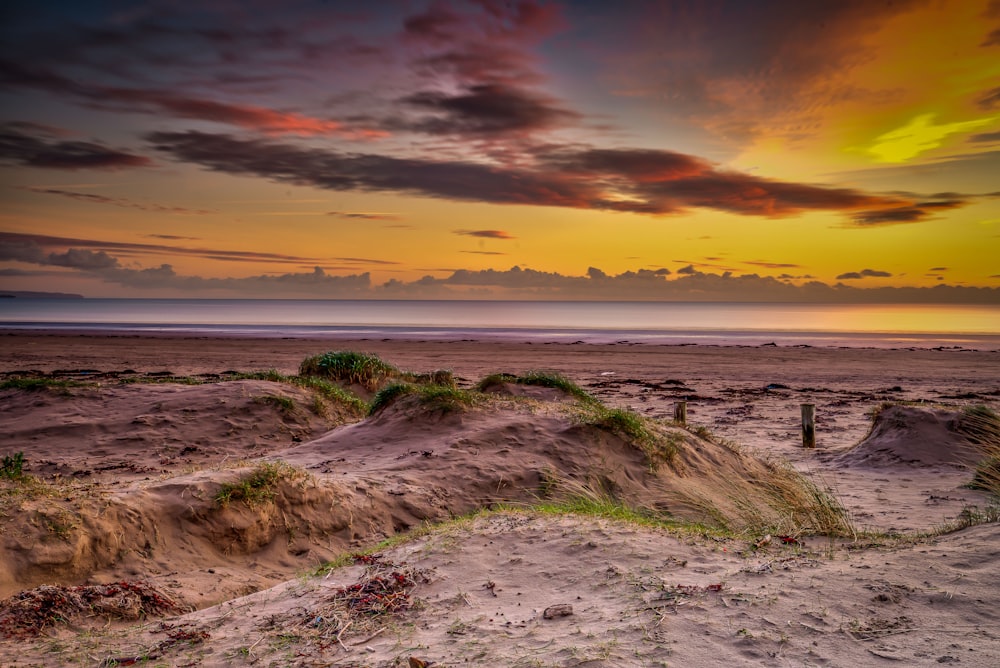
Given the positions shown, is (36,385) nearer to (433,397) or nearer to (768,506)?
(433,397)

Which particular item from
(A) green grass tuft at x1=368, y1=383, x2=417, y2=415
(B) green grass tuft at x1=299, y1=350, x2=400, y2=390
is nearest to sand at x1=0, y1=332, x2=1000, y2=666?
(A) green grass tuft at x1=368, y1=383, x2=417, y2=415

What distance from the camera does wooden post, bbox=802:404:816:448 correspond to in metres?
12.8

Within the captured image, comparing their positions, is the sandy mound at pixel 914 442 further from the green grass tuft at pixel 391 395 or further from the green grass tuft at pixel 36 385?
the green grass tuft at pixel 36 385

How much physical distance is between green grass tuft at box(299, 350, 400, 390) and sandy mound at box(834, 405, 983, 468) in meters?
9.54

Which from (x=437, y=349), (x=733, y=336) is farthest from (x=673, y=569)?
(x=733, y=336)

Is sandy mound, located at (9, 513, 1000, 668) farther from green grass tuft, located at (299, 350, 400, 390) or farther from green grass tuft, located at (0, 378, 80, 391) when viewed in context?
green grass tuft, located at (299, 350, 400, 390)

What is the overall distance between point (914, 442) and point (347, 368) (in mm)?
11110

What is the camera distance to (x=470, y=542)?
529cm

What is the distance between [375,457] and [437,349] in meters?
28.5

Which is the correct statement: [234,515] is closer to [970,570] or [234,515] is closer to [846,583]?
[846,583]

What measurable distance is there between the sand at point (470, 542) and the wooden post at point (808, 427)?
0.22 metres

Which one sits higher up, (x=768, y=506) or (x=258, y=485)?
(x=258, y=485)

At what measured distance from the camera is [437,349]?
37.3m

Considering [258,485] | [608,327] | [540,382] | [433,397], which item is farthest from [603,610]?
[608,327]
